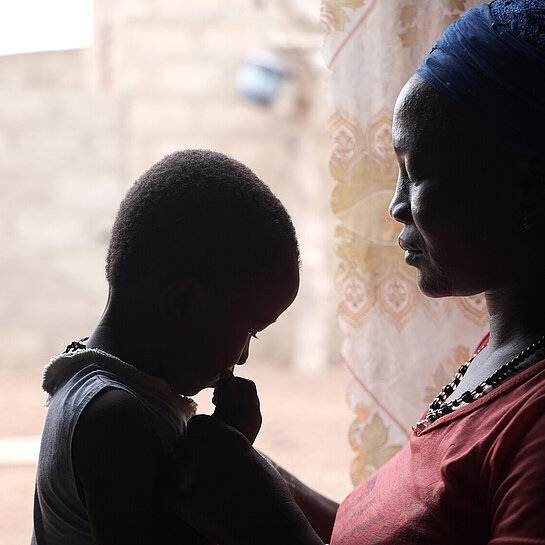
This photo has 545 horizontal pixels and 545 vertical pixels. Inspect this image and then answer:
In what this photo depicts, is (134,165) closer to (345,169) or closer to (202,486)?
(345,169)

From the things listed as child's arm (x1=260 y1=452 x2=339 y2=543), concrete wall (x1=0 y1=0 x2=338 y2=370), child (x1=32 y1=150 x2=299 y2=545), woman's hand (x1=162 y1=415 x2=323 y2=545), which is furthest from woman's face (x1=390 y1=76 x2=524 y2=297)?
concrete wall (x1=0 y1=0 x2=338 y2=370)

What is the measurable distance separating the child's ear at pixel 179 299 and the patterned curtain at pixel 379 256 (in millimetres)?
602

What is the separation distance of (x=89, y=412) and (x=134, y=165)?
5719mm

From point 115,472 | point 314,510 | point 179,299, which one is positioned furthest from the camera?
point 314,510

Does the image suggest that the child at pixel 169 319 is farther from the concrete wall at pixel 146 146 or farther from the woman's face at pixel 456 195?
the concrete wall at pixel 146 146

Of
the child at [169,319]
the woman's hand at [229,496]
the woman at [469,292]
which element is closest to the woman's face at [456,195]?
the woman at [469,292]

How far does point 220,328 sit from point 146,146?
18.7 ft

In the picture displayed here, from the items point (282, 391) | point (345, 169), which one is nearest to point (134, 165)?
point (282, 391)

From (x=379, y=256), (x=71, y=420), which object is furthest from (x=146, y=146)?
(x=71, y=420)

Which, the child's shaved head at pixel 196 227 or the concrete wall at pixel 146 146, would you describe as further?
→ the concrete wall at pixel 146 146

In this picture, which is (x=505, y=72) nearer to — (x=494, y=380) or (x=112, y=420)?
(x=494, y=380)

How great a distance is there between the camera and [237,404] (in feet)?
2.98

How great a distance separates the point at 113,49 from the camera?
22.5 feet

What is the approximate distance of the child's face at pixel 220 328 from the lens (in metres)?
0.88
